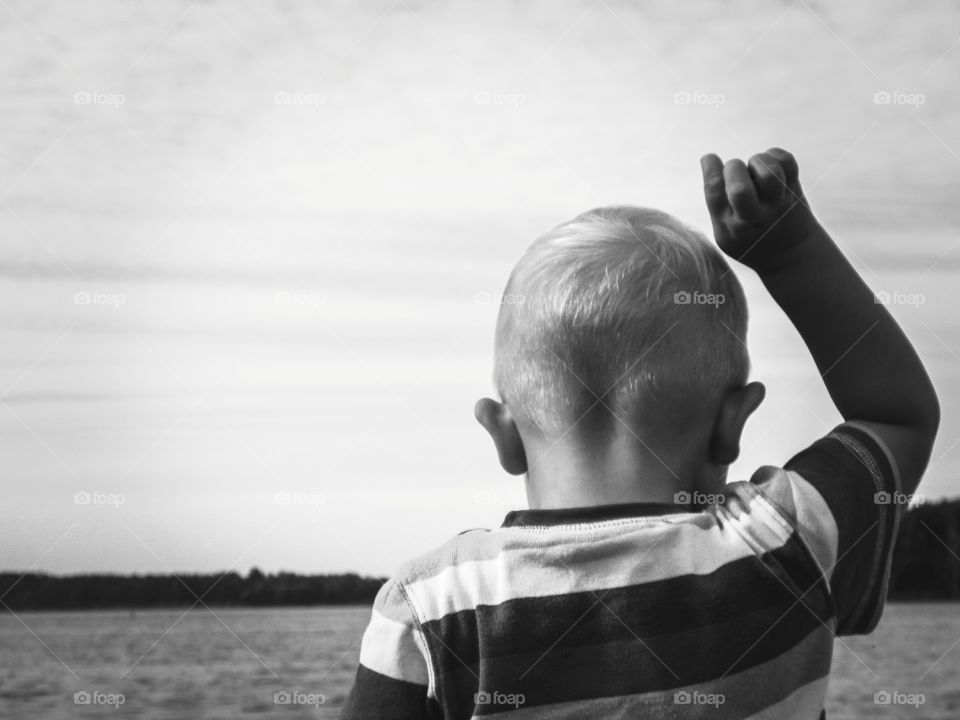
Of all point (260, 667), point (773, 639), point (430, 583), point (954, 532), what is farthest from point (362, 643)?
point (260, 667)

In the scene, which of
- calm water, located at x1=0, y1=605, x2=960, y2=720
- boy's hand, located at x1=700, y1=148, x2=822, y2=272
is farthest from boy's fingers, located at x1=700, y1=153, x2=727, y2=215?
calm water, located at x1=0, y1=605, x2=960, y2=720

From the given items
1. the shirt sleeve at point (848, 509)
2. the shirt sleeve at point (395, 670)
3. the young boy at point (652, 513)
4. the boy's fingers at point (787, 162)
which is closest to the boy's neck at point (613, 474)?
the young boy at point (652, 513)

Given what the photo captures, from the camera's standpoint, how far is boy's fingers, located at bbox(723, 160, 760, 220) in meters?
1.20

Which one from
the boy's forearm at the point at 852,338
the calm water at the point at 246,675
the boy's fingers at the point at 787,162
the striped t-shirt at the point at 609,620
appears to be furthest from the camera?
the calm water at the point at 246,675

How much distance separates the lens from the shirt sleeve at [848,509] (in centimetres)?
120

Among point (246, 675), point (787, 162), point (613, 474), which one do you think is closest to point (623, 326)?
point (613, 474)

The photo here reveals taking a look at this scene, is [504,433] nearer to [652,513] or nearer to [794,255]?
[652,513]

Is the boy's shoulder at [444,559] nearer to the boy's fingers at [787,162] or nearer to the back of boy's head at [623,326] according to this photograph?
the back of boy's head at [623,326]

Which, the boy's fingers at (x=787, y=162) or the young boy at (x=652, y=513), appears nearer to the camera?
the young boy at (x=652, y=513)

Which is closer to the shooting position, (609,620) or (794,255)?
(609,620)

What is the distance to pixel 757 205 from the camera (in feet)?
4.00

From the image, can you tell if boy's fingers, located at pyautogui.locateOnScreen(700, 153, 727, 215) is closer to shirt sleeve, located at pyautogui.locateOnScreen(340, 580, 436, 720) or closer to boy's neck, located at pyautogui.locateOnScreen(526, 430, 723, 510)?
boy's neck, located at pyautogui.locateOnScreen(526, 430, 723, 510)

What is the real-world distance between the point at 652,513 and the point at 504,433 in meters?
0.24

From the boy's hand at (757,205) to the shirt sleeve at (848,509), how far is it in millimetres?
271
